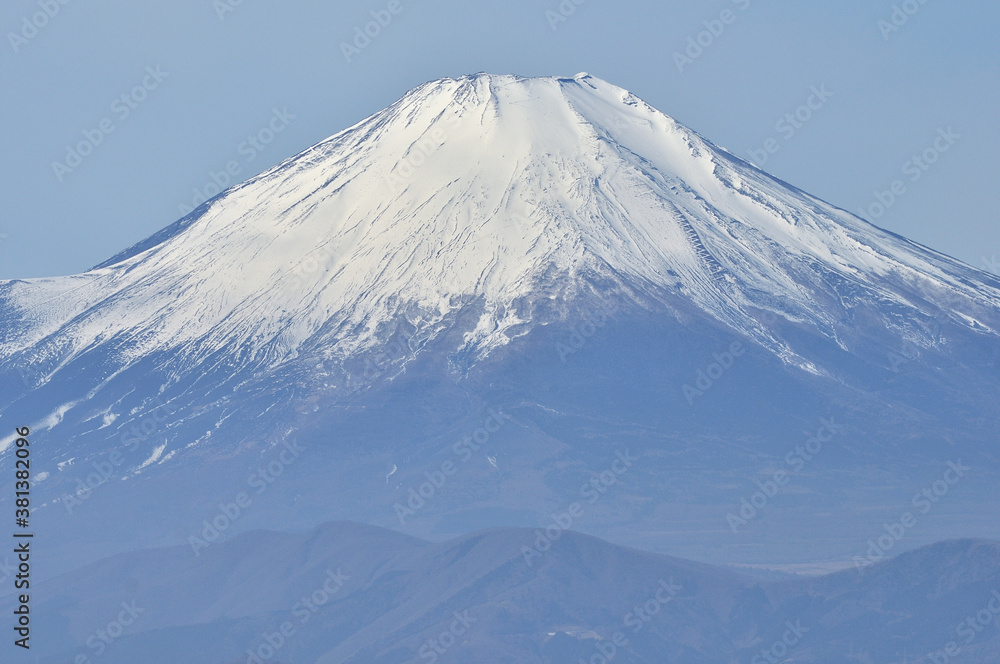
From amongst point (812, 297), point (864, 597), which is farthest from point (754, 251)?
point (864, 597)

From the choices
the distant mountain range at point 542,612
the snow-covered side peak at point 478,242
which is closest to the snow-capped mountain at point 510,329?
the snow-covered side peak at point 478,242

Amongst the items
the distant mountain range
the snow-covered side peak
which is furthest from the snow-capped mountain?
the distant mountain range

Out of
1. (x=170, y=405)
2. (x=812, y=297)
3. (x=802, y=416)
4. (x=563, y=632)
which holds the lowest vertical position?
(x=563, y=632)

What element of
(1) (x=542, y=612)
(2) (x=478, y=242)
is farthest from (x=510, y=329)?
(1) (x=542, y=612)

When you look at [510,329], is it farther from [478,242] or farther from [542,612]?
[542,612]

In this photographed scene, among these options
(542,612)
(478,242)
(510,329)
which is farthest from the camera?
(478,242)

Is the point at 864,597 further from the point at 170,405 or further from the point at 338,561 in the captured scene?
the point at 170,405
